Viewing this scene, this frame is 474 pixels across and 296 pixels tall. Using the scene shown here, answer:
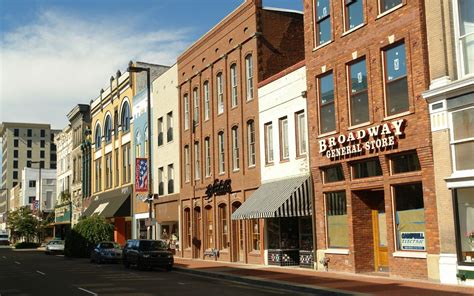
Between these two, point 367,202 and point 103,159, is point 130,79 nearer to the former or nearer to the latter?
point 103,159

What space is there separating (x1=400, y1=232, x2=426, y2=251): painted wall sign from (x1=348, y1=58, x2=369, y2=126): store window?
4272 mm

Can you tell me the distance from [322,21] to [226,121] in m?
9.76

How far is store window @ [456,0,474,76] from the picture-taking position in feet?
57.7

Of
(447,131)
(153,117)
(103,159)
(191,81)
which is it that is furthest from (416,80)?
(103,159)

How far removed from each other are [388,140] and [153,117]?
25942 millimetres

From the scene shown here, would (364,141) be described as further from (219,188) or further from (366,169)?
(219,188)

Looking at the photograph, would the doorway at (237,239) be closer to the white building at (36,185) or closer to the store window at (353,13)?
the store window at (353,13)

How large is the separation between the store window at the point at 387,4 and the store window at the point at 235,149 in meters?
12.3

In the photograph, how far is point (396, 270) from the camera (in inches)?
773

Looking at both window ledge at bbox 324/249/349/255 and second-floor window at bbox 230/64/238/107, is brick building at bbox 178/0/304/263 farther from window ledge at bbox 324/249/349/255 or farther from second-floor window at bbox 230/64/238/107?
window ledge at bbox 324/249/349/255

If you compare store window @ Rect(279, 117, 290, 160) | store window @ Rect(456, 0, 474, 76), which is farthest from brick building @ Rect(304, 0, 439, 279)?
store window @ Rect(279, 117, 290, 160)

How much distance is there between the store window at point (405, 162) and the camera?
19.2 m

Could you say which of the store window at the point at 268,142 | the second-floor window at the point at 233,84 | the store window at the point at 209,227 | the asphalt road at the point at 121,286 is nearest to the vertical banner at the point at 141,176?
the store window at the point at 209,227

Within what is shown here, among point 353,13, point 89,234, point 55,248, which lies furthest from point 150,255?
point 55,248
